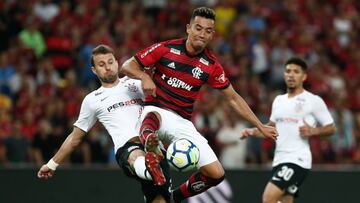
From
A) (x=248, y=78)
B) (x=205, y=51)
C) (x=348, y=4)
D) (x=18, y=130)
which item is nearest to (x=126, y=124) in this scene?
(x=205, y=51)

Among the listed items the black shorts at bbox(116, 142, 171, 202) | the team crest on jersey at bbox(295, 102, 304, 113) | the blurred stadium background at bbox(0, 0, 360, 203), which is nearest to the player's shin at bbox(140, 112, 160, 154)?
the black shorts at bbox(116, 142, 171, 202)

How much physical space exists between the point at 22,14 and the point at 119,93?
8.19 metres

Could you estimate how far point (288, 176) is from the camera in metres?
11.9

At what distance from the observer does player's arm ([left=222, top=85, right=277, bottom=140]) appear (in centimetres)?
1033

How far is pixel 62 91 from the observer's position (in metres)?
16.9

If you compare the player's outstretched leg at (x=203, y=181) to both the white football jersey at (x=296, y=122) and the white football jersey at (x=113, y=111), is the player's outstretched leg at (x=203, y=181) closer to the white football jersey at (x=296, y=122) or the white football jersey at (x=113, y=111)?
the white football jersey at (x=113, y=111)

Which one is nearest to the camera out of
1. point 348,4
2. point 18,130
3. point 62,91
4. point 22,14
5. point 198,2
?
point 18,130

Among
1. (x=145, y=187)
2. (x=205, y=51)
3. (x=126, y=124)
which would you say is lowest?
(x=145, y=187)

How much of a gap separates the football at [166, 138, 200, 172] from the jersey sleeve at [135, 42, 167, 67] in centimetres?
100

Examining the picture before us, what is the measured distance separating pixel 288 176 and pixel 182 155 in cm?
265

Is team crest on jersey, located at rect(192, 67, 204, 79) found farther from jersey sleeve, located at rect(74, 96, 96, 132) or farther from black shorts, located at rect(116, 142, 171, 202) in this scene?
jersey sleeve, located at rect(74, 96, 96, 132)

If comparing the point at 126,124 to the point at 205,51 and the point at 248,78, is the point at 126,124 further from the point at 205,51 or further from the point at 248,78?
the point at 248,78

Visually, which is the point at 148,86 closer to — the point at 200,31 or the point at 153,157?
the point at 153,157

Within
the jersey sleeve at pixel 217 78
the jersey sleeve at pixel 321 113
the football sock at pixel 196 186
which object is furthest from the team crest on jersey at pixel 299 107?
the football sock at pixel 196 186
